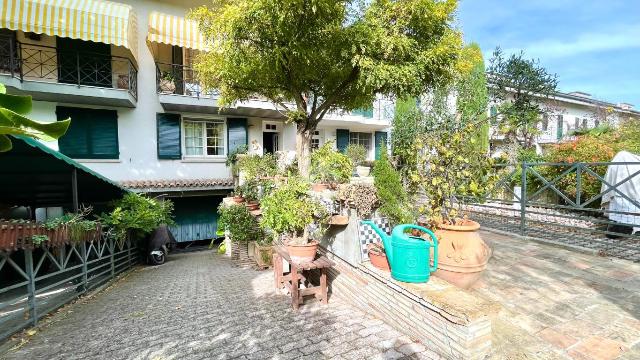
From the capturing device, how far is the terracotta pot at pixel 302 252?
427 centimetres

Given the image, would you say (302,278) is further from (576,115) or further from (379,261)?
(576,115)

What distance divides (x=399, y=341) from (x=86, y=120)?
41.5ft

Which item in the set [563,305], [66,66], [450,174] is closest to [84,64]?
[66,66]

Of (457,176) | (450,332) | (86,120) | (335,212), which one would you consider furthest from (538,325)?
(86,120)

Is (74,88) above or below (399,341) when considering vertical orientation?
above

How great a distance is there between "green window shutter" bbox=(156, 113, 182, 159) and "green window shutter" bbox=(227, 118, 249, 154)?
2.00 metres

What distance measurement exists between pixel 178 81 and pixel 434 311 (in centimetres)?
1250

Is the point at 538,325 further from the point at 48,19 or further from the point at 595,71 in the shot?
the point at 595,71

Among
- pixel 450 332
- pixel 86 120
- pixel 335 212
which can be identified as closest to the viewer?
pixel 450 332

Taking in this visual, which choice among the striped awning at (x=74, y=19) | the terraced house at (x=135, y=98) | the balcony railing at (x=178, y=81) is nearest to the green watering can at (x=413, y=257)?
the terraced house at (x=135, y=98)

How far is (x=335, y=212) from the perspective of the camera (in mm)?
4613

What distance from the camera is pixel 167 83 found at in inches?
460

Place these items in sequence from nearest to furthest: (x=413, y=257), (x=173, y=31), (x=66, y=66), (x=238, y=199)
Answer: (x=413, y=257), (x=238, y=199), (x=66, y=66), (x=173, y=31)

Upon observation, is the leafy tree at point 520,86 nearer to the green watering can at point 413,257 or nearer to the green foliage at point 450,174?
the green foliage at point 450,174
